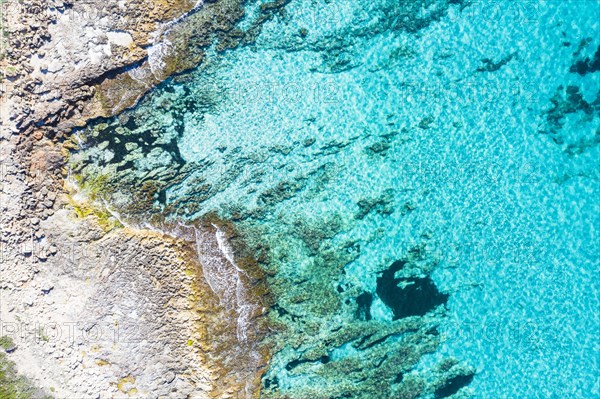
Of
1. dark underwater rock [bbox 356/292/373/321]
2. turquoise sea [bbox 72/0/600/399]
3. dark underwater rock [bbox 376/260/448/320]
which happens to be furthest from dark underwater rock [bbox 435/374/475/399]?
Answer: dark underwater rock [bbox 356/292/373/321]

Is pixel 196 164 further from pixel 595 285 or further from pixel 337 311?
pixel 595 285

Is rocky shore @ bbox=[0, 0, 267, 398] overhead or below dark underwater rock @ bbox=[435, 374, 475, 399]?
overhead

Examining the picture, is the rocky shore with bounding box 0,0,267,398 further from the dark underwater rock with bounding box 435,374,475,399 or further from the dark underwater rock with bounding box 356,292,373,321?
the dark underwater rock with bounding box 435,374,475,399

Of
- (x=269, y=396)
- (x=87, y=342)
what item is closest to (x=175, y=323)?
(x=87, y=342)

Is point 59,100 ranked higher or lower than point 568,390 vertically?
higher

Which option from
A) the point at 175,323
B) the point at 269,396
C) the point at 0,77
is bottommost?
the point at 269,396

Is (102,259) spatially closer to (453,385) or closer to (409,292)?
(409,292)

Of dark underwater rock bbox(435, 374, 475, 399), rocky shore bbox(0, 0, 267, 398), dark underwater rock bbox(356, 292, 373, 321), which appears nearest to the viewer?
rocky shore bbox(0, 0, 267, 398)
